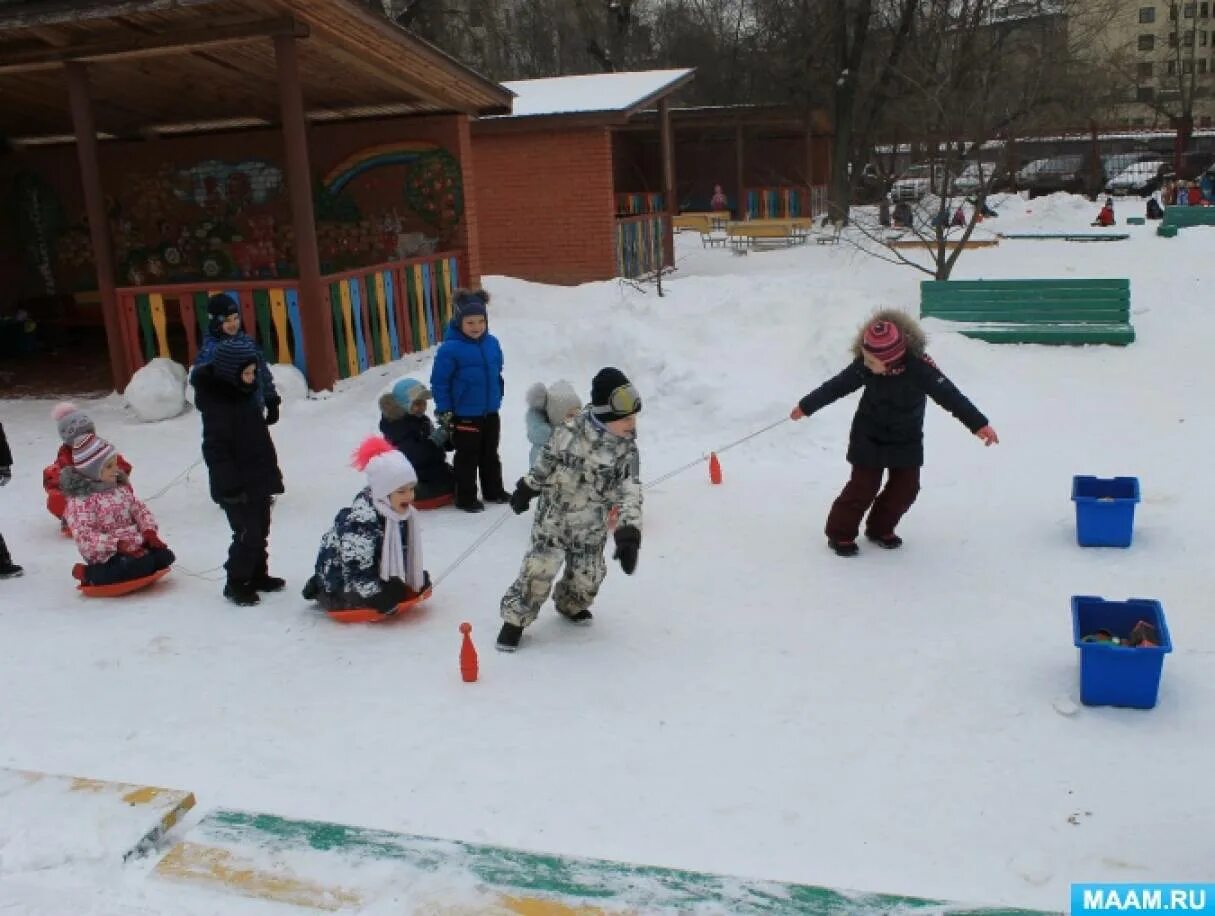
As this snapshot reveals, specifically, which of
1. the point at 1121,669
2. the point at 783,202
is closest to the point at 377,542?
the point at 1121,669

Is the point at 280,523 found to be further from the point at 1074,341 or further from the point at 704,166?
the point at 704,166

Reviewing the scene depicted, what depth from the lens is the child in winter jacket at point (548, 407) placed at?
6.86 m

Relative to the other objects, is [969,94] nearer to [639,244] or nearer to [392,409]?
[639,244]

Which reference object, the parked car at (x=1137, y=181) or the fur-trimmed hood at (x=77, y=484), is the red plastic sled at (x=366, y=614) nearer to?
the fur-trimmed hood at (x=77, y=484)

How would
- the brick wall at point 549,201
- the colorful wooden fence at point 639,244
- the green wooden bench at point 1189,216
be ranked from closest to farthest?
the brick wall at point 549,201 < the colorful wooden fence at point 639,244 < the green wooden bench at point 1189,216

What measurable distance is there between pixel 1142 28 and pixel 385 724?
91834 mm

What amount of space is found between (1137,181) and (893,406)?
35120 millimetres

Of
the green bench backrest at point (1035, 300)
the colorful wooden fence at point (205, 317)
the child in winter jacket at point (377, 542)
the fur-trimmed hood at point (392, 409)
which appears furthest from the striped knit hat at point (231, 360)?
the green bench backrest at point (1035, 300)

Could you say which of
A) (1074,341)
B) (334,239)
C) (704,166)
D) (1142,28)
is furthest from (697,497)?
(1142,28)

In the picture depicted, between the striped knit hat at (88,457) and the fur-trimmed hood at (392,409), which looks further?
the fur-trimmed hood at (392,409)

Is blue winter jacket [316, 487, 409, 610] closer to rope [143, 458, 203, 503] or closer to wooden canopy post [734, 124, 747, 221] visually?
rope [143, 458, 203, 503]

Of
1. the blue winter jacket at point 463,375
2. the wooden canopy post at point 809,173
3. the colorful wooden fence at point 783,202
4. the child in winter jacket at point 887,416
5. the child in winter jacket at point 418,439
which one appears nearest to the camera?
the child in winter jacket at point 887,416

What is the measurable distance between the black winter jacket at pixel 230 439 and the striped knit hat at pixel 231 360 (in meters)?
0.03

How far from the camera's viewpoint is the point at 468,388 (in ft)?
25.1
